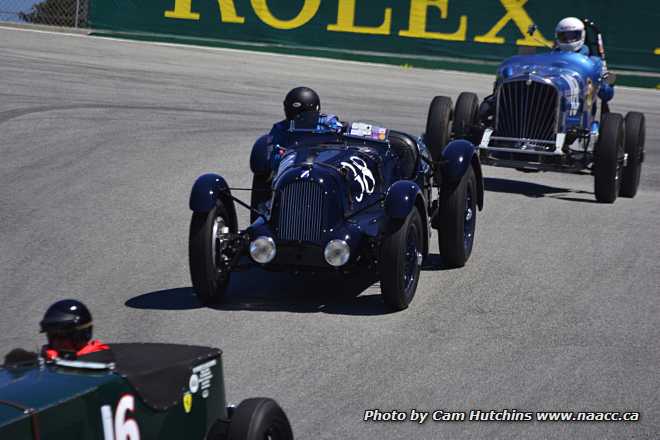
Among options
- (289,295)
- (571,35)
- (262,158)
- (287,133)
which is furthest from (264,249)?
(571,35)

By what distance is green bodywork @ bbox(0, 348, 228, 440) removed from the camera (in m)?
4.31

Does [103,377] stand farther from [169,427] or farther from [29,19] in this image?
[29,19]

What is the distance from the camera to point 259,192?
10.6 metres

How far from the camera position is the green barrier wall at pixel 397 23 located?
25750 millimetres

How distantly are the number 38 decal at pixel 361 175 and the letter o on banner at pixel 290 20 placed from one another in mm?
17449

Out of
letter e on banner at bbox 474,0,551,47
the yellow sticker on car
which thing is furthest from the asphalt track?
letter e on banner at bbox 474,0,551,47

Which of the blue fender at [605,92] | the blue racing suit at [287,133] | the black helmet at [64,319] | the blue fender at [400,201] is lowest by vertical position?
the blue fender at [400,201]

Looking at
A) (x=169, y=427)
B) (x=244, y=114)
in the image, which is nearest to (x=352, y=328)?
(x=169, y=427)

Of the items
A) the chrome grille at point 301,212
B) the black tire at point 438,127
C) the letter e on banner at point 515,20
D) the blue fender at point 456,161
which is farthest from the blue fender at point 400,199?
the letter e on banner at point 515,20

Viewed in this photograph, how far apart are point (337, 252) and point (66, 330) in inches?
164

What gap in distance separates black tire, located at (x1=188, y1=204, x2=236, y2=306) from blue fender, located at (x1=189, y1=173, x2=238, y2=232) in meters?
0.06

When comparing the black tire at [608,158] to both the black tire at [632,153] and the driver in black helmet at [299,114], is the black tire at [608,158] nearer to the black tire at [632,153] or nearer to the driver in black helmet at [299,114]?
the black tire at [632,153]

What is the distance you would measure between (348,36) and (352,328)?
61.7 feet

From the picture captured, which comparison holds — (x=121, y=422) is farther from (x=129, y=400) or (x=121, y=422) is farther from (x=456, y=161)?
(x=456, y=161)
